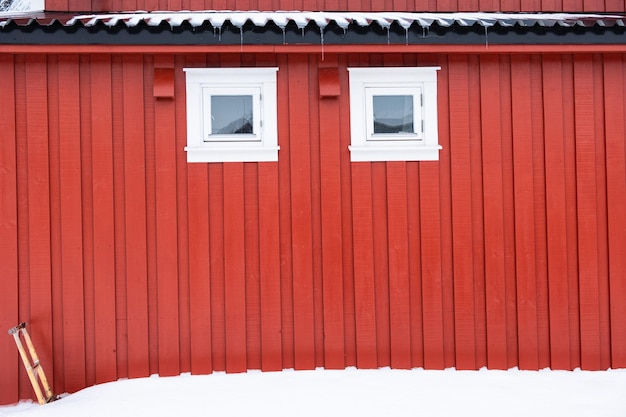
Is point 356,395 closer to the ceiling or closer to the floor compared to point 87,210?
closer to the floor

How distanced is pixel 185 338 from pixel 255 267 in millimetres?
947

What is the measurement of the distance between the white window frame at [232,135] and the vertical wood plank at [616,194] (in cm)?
332

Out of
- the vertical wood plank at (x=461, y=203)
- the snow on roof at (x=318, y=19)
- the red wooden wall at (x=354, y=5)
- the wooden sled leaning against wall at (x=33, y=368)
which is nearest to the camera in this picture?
the wooden sled leaning against wall at (x=33, y=368)

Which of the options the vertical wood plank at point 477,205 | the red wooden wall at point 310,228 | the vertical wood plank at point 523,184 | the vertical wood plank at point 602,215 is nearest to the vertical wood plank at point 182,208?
the red wooden wall at point 310,228

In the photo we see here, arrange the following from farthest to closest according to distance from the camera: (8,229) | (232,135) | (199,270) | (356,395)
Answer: (232,135) < (199,270) < (8,229) < (356,395)

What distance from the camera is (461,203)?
4516 mm

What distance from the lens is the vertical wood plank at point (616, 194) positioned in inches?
178

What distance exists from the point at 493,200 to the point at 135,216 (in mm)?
3489

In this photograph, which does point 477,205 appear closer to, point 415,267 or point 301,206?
point 415,267

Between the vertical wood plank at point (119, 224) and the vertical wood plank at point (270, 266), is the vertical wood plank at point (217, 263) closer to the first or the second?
the vertical wood plank at point (270, 266)

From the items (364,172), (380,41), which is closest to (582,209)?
(364,172)

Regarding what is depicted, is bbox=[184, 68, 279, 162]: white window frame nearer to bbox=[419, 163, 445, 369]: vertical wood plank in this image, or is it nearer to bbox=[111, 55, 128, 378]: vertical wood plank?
bbox=[111, 55, 128, 378]: vertical wood plank

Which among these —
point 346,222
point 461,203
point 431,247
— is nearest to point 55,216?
point 346,222

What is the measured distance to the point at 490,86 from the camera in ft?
14.9
